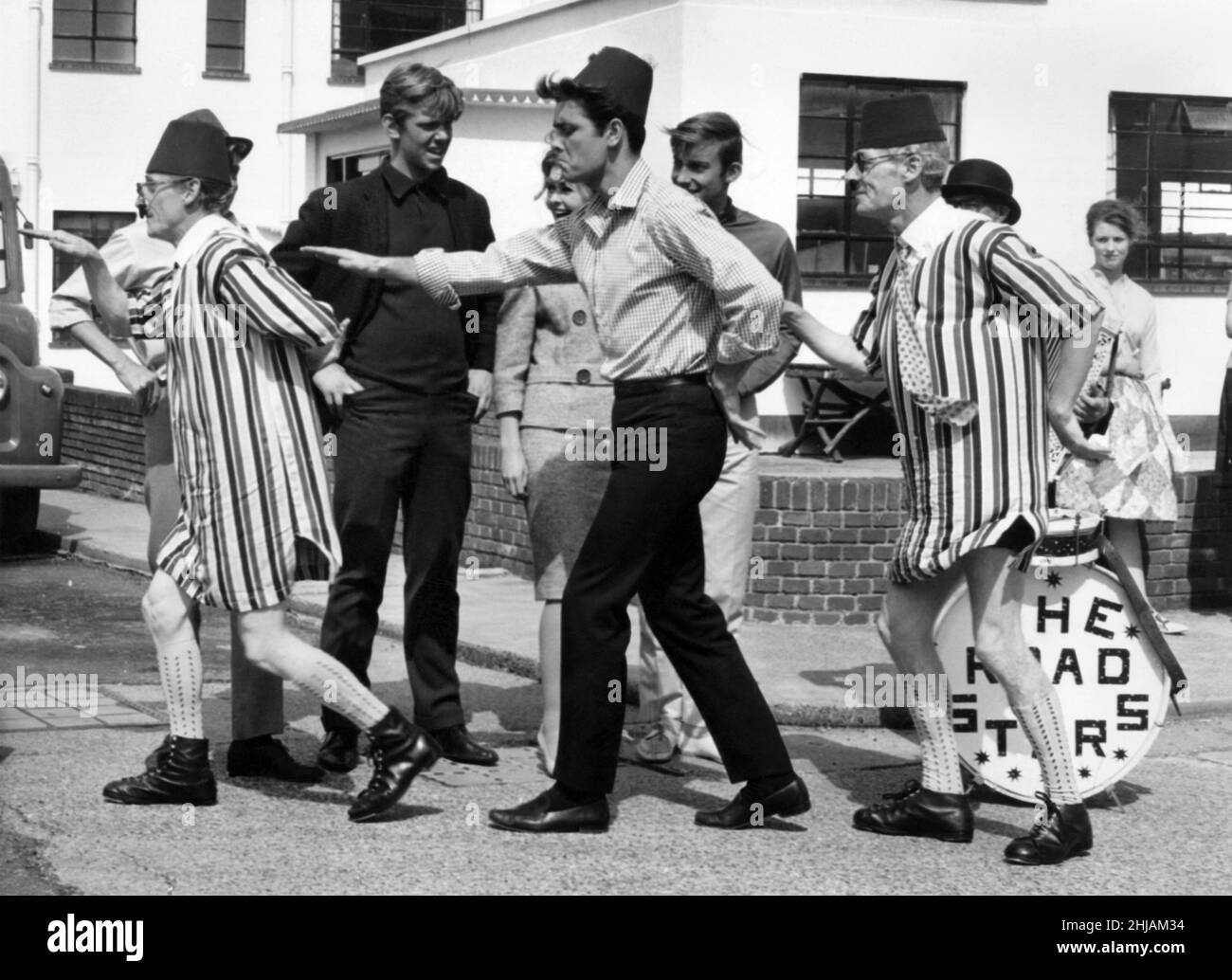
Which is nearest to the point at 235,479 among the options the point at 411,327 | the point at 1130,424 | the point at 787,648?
the point at 411,327

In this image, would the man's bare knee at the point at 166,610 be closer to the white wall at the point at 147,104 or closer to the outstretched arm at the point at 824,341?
the outstretched arm at the point at 824,341

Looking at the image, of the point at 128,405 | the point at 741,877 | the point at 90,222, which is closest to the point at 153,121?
the point at 90,222

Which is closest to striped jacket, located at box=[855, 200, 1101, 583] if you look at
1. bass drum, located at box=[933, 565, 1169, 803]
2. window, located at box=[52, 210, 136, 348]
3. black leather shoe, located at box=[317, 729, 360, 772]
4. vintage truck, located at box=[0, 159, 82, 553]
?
bass drum, located at box=[933, 565, 1169, 803]

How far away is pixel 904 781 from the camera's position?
661 centimetres

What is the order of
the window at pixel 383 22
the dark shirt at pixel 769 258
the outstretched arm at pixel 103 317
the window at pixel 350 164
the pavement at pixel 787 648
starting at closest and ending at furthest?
the outstretched arm at pixel 103 317, the dark shirt at pixel 769 258, the pavement at pixel 787 648, the window at pixel 350 164, the window at pixel 383 22

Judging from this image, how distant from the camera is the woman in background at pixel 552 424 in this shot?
6461 millimetres

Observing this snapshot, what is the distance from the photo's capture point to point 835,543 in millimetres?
9539

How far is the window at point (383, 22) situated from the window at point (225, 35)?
1409 mm

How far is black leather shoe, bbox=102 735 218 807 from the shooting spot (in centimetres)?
575

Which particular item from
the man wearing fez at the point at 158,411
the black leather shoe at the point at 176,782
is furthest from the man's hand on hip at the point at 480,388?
the black leather shoe at the point at 176,782

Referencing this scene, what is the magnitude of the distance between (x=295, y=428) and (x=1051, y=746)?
7.44ft

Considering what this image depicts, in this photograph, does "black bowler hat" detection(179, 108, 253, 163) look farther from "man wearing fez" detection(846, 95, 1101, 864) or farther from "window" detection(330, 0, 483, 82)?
"window" detection(330, 0, 483, 82)

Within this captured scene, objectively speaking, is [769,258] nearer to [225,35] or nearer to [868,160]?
[868,160]

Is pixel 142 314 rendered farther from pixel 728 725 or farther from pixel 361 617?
pixel 728 725
